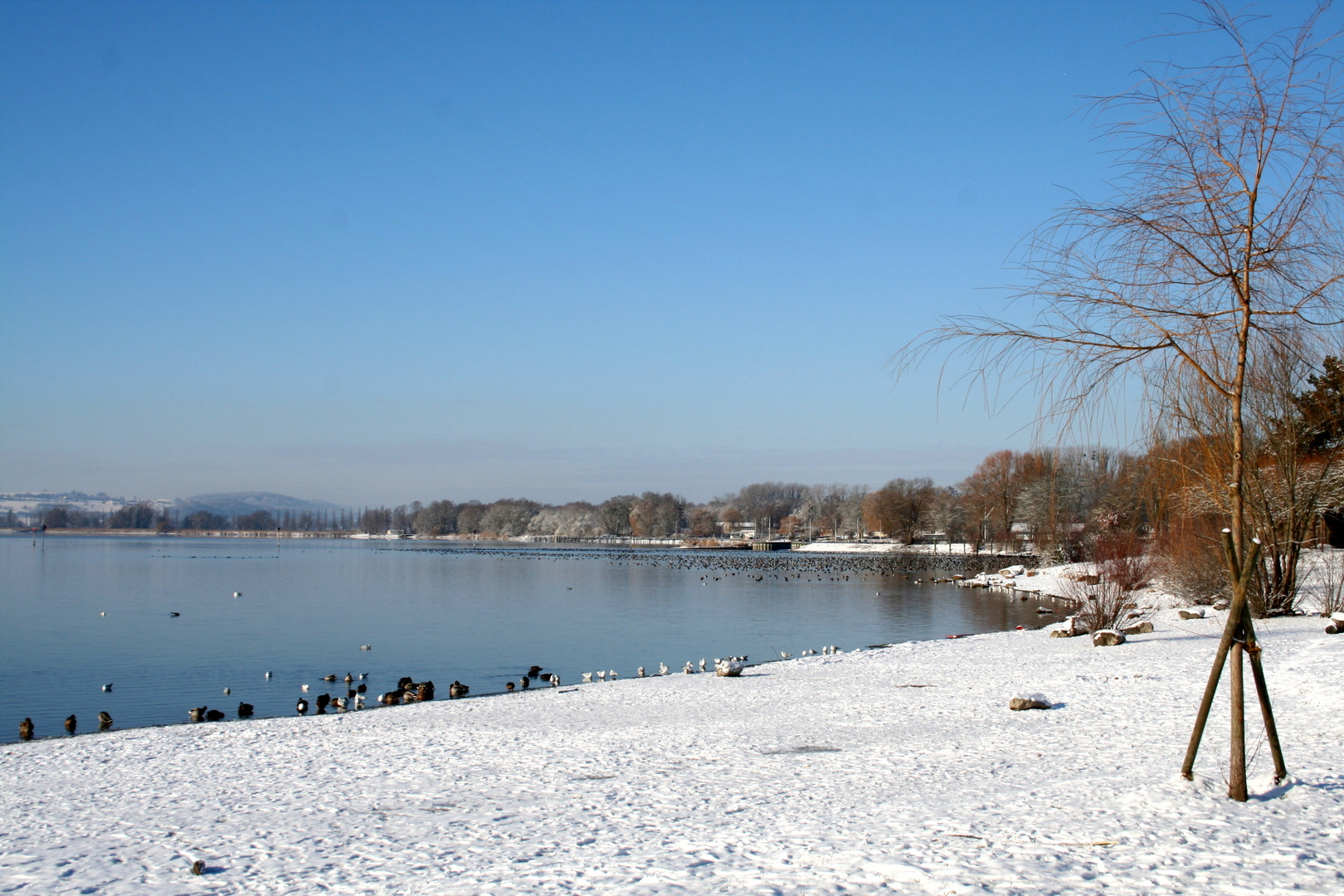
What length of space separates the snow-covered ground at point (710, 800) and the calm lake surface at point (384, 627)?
7058mm

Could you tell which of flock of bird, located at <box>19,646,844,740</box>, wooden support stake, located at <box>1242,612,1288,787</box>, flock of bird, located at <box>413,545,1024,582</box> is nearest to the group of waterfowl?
flock of bird, located at <box>19,646,844,740</box>

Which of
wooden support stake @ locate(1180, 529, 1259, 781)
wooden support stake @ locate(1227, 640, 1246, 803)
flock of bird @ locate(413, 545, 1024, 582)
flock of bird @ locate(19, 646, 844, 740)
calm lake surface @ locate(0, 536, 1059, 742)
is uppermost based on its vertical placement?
wooden support stake @ locate(1180, 529, 1259, 781)

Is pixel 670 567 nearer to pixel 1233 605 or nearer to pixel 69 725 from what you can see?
pixel 69 725

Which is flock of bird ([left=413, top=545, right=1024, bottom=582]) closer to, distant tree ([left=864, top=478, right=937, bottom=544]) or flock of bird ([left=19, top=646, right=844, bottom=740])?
distant tree ([left=864, top=478, right=937, bottom=544])

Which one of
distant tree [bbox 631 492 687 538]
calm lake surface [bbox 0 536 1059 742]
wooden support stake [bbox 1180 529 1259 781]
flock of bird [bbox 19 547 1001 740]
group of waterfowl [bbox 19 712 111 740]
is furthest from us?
distant tree [bbox 631 492 687 538]

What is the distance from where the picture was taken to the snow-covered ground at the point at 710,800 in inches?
237

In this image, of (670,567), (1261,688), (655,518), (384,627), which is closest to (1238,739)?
(1261,688)

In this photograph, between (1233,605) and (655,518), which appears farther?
(655,518)

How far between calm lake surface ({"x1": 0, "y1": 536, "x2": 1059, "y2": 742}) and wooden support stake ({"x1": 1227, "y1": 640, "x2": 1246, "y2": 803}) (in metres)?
15.1

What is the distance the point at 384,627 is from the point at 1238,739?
30.1 meters

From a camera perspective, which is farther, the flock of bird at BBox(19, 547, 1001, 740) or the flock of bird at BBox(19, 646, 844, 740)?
the flock of bird at BBox(19, 547, 1001, 740)

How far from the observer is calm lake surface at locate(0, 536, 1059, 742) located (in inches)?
810

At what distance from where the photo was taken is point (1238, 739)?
22.0 feet

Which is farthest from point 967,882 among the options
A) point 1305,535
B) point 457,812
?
point 1305,535
